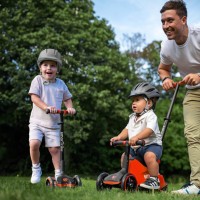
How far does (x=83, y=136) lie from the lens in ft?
71.9

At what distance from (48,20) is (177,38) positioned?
18008 mm

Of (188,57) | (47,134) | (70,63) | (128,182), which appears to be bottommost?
(128,182)

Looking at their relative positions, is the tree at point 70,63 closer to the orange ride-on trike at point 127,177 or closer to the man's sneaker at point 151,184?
the orange ride-on trike at point 127,177

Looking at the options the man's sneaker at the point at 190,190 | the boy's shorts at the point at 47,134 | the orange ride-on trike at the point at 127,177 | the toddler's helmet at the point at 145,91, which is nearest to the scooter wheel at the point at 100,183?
the orange ride-on trike at the point at 127,177

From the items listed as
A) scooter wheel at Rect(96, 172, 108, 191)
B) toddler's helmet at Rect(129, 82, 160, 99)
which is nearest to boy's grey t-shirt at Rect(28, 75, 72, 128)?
toddler's helmet at Rect(129, 82, 160, 99)

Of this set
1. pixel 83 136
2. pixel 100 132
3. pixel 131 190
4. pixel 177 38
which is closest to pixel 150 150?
pixel 131 190

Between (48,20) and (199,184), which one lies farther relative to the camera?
(48,20)

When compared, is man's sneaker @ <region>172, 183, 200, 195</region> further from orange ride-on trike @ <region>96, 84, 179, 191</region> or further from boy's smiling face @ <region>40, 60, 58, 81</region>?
boy's smiling face @ <region>40, 60, 58, 81</region>

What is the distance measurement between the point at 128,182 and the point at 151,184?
1.02ft

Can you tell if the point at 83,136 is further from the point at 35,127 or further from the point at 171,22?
the point at 171,22

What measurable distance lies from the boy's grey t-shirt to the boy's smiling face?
0.32 ft

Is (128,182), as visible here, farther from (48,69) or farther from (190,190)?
(48,69)

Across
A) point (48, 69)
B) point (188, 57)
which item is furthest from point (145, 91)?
point (48, 69)

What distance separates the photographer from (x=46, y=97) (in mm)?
7137
